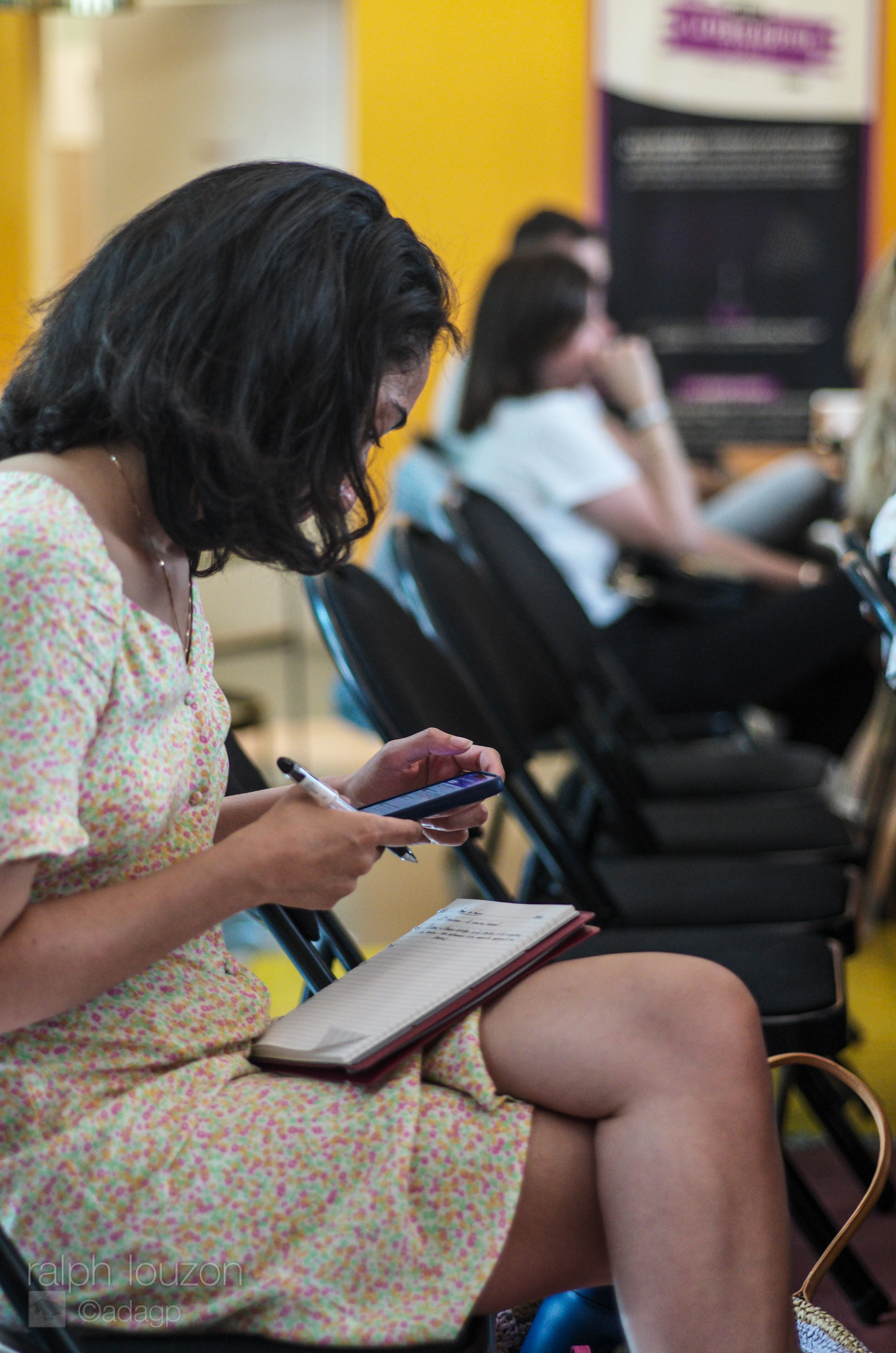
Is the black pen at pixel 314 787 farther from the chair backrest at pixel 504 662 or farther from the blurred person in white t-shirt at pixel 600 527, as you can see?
the blurred person in white t-shirt at pixel 600 527

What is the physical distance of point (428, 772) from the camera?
1145mm

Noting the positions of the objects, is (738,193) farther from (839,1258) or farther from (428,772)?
(428,772)

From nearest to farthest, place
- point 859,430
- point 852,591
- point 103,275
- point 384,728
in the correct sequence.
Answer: point 103,275
point 384,728
point 859,430
point 852,591

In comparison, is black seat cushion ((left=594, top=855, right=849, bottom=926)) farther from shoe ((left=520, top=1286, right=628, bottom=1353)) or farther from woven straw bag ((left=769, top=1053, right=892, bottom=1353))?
shoe ((left=520, top=1286, right=628, bottom=1353))

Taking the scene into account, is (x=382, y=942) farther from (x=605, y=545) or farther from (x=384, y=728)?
(x=384, y=728)

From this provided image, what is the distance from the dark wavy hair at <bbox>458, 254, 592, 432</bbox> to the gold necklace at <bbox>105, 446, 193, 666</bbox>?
6.81 ft

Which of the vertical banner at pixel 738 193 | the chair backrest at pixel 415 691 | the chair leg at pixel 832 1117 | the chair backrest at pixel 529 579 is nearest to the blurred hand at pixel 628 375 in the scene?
the chair backrest at pixel 529 579

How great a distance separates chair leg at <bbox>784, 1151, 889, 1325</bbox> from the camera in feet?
4.60

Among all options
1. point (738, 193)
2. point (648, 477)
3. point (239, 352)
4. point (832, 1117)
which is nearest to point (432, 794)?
point (239, 352)

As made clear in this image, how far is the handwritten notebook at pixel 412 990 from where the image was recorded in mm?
893

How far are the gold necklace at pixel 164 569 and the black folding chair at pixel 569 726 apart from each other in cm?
75

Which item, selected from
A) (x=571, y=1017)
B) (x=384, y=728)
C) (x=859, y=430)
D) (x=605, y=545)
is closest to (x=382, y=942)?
(x=605, y=545)

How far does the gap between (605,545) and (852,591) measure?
69 centimetres

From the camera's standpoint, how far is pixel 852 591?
2760 mm
